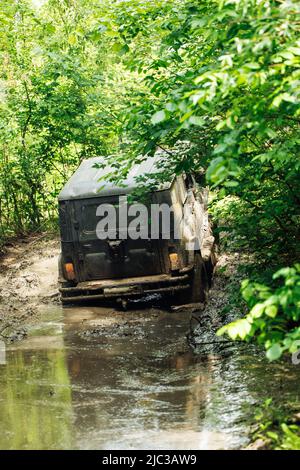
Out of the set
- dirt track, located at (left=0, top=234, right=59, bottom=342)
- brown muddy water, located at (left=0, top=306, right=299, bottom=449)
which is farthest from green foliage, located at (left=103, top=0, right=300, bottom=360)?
dirt track, located at (left=0, top=234, right=59, bottom=342)

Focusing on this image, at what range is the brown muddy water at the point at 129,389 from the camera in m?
4.58

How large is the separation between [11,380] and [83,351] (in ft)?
4.00

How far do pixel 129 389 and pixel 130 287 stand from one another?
3.21m

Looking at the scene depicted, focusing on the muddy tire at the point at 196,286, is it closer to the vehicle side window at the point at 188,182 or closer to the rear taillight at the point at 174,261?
the rear taillight at the point at 174,261

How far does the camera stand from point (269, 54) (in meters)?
3.94

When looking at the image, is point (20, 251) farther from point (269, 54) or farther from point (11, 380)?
point (269, 54)

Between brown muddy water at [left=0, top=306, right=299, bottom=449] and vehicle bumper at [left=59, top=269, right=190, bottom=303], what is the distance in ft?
1.91

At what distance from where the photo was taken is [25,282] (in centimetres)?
1177

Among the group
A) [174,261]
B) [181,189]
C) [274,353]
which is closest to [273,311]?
[274,353]

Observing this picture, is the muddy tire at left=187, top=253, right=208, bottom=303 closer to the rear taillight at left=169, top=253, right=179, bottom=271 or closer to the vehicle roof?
the rear taillight at left=169, top=253, right=179, bottom=271

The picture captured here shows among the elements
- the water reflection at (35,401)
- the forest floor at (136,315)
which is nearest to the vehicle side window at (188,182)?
the forest floor at (136,315)

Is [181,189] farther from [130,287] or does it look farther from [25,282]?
[25,282]

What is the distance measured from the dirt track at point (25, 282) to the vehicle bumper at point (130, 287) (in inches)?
33.6

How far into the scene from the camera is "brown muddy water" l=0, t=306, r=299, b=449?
4.58 meters
